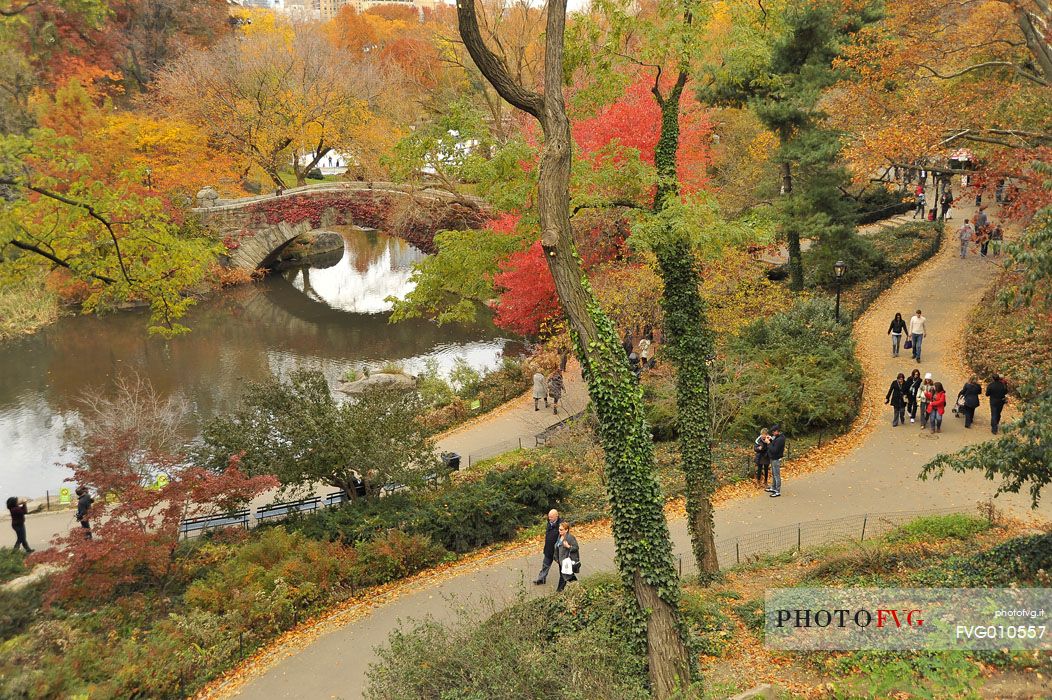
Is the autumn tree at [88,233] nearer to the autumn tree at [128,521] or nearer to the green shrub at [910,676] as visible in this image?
the autumn tree at [128,521]

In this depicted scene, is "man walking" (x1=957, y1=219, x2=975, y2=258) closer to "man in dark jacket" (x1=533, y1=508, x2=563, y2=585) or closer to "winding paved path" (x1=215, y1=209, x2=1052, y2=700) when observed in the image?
"winding paved path" (x1=215, y1=209, x2=1052, y2=700)

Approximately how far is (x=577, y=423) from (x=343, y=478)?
16.4 feet

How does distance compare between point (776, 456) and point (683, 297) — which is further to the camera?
point (776, 456)

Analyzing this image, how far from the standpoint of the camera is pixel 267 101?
38.1 meters

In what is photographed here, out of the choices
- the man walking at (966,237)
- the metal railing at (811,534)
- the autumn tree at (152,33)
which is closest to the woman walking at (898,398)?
the metal railing at (811,534)

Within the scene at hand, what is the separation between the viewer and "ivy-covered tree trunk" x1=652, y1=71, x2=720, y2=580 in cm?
1016

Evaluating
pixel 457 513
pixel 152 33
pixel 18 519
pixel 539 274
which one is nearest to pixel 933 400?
pixel 457 513

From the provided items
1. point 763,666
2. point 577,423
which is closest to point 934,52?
point 577,423

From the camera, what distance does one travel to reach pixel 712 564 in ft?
33.6

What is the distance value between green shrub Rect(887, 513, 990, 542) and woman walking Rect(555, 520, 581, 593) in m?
4.38

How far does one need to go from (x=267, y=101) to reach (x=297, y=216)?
567 cm

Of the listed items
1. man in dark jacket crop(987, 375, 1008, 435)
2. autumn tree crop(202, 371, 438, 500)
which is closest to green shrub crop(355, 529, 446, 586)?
autumn tree crop(202, 371, 438, 500)

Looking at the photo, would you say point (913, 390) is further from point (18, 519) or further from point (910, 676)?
point (18, 519)

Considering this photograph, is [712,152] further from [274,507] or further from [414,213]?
[274,507]
